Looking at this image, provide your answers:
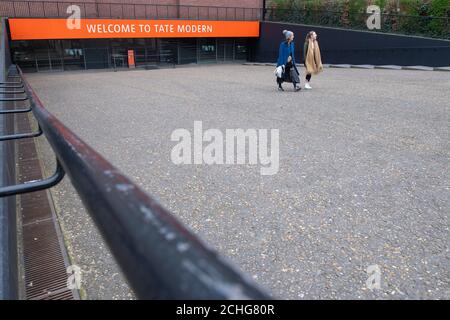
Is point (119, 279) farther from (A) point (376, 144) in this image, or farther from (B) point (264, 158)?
(A) point (376, 144)

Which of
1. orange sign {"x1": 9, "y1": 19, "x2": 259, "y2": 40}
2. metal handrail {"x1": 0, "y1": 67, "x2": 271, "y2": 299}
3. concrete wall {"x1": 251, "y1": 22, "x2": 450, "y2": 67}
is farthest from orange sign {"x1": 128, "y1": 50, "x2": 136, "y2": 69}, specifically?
metal handrail {"x1": 0, "y1": 67, "x2": 271, "y2": 299}

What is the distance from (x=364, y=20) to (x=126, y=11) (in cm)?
1638

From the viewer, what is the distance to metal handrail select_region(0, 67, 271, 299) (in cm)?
50

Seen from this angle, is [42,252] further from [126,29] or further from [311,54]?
[126,29]

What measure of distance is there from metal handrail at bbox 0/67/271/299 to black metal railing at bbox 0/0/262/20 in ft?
85.6

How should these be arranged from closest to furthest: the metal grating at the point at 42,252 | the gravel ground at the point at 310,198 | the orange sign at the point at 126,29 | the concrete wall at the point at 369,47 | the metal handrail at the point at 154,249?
the metal handrail at the point at 154,249, the metal grating at the point at 42,252, the gravel ground at the point at 310,198, the concrete wall at the point at 369,47, the orange sign at the point at 126,29

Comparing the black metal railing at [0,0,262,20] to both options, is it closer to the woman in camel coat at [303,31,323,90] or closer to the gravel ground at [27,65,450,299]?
the gravel ground at [27,65,450,299]

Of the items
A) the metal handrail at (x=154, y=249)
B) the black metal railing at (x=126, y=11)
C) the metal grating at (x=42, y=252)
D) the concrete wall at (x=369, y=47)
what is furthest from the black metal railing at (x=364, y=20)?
the metal handrail at (x=154, y=249)

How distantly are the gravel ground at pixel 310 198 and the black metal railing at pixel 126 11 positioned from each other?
1823cm

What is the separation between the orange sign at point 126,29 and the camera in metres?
22.0

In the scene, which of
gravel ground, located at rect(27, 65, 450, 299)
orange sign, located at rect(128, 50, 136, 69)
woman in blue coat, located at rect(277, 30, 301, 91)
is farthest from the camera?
orange sign, located at rect(128, 50, 136, 69)

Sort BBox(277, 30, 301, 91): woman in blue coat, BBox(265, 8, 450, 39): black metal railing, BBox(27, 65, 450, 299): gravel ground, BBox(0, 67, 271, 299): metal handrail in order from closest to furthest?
BBox(0, 67, 271, 299): metal handrail → BBox(27, 65, 450, 299): gravel ground → BBox(277, 30, 301, 91): woman in blue coat → BBox(265, 8, 450, 39): black metal railing

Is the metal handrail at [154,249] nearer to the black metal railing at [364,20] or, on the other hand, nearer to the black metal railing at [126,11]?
the black metal railing at [364,20]
